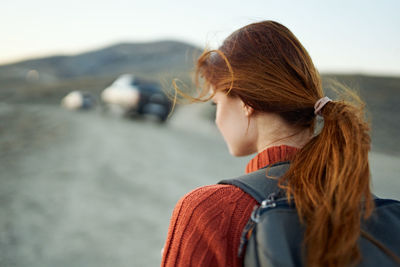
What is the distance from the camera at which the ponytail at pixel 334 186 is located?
3.33 feet

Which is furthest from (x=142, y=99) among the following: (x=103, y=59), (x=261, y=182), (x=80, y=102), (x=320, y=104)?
(x=103, y=59)

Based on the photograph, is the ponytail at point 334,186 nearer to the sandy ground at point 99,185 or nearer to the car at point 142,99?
the sandy ground at point 99,185

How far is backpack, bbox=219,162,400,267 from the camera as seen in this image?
992 mm

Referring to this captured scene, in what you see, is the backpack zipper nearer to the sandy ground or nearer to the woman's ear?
the woman's ear

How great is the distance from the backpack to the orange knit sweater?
4cm

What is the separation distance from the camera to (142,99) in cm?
1360

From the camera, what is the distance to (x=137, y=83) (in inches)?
556

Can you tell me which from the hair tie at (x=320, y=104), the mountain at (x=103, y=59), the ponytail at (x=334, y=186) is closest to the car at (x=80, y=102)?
the hair tie at (x=320, y=104)

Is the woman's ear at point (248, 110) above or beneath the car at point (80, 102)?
above

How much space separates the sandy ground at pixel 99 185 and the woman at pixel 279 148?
1278 mm

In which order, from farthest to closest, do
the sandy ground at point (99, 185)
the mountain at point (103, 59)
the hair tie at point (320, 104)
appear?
the mountain at point (103, 59)
the sandy ground at point (99, 185)
the hair tie at point (320, 104)

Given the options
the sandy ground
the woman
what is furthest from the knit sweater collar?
the sandy ground

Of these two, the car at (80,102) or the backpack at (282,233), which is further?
the car at (80,102)

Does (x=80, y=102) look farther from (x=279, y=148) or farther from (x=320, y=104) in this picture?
(x=320, y=104)
